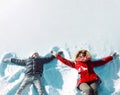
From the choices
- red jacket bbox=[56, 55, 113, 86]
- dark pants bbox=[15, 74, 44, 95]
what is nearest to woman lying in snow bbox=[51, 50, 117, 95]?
red jacket bbox=[56, 55, 113, 86]

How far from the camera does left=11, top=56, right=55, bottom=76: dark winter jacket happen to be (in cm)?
504

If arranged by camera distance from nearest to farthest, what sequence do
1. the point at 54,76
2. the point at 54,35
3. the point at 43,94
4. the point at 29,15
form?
the point at 43,94, the point at 54,76, the point at 54,35, the point at 29,15

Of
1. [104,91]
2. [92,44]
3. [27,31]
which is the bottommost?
A: [104,91]

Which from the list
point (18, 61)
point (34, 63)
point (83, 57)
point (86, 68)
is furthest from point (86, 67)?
point (18, 61)

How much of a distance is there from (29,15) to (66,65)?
1243 mm

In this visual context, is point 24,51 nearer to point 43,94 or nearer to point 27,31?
point 27,31

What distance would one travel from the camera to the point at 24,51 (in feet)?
17.7

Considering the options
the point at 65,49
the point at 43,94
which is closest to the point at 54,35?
the point at 65,49

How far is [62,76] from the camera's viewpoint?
512cm

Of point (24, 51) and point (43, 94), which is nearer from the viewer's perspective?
point (43, 94)

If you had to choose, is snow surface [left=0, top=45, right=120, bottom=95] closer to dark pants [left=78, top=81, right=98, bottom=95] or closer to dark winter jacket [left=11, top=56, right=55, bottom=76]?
dark winter jacket [left=11, top=56, right=55, bottom=76]

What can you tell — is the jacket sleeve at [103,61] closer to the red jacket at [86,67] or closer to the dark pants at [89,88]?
the red jacket at [86,67]

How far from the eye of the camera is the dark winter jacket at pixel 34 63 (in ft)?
16.5

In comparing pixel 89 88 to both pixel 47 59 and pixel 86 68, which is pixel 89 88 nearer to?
pixel 86 68
